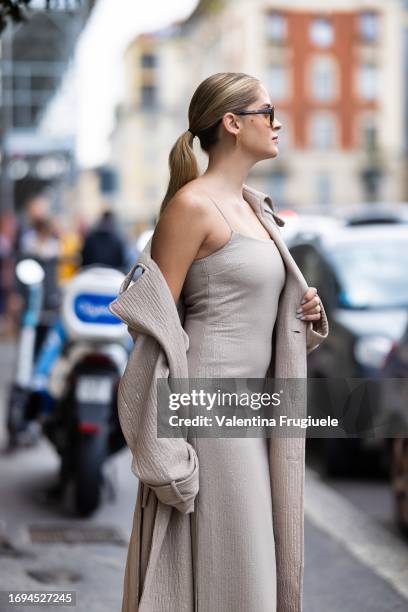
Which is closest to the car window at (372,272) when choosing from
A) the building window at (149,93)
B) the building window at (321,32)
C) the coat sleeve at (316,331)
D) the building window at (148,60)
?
the coat sleeve at (316,331)

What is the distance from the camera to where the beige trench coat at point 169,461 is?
10.7ft

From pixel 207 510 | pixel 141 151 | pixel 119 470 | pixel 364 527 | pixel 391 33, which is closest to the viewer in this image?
pixel 207 510

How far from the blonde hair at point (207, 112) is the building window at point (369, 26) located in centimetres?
9263

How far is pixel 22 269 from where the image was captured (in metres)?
8.90

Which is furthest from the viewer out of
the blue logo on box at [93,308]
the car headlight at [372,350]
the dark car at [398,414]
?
the car headlight at [372,350]

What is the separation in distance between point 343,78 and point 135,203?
23251 millimetres

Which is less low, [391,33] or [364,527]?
[391,33]

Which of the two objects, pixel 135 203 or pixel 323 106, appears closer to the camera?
pixel 323 106

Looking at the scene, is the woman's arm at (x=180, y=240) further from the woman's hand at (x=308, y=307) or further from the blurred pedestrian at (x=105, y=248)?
the blurred pedestrian at (x=105, y=248)

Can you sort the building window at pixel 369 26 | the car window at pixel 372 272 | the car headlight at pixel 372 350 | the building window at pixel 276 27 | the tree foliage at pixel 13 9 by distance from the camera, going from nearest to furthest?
1. the tree foliage at pixel 13 9
2. the car headlight at pixel 372 350
3. the car window at pixel 372 272
4. the building window at pixel 276 27
5. the building window at pixel 369 26

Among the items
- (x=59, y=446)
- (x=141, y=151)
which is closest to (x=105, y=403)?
(x=59, y=446)

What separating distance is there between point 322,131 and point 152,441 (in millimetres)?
91261

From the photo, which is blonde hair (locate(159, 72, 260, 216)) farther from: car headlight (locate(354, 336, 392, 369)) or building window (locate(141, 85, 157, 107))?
building window (locate(141, 85, 157, 107))

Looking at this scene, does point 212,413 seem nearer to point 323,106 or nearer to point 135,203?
point 323,106
